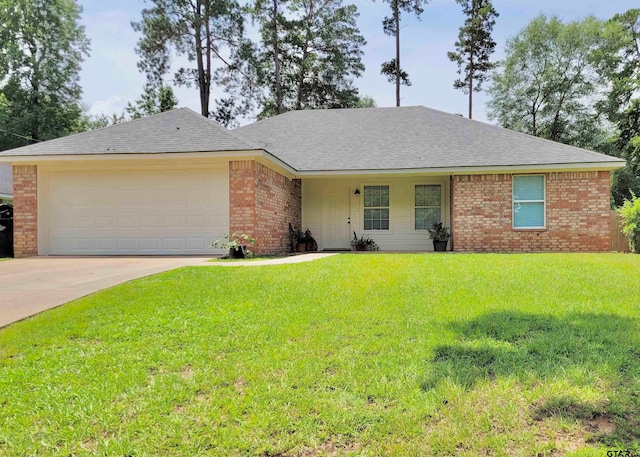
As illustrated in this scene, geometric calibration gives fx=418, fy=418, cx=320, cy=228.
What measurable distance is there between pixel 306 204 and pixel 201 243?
4833mm

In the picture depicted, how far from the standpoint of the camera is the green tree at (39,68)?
26031mm

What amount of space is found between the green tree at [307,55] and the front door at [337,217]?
13.1m

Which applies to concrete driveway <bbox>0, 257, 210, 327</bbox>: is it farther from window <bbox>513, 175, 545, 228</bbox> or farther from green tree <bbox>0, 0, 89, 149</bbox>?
green tree <bbox>0, 0, 89, 149</bbox>

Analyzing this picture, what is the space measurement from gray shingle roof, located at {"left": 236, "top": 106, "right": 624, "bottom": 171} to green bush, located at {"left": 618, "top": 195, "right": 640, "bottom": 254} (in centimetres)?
138

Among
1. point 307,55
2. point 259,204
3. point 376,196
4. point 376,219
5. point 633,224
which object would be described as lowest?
point 633,224

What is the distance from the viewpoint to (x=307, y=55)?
2628cm

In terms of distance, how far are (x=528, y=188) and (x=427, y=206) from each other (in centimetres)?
311

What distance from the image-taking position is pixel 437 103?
25750 millimetres

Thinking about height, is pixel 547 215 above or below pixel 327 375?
above

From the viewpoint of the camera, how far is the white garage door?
→ 1088cm

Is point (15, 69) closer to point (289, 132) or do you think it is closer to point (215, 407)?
point (289, 132)

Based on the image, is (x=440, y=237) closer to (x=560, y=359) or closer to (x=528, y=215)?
(x=528, y=215)

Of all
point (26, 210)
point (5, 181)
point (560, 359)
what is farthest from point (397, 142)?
point (5, 181)

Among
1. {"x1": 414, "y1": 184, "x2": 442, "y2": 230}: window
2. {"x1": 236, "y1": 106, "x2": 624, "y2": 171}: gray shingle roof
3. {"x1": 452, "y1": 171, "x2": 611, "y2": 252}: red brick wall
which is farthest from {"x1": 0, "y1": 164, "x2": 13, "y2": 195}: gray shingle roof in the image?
{"x1": 452, "y1": 171, "x2": 611, "y2": 252}: red brick wall
